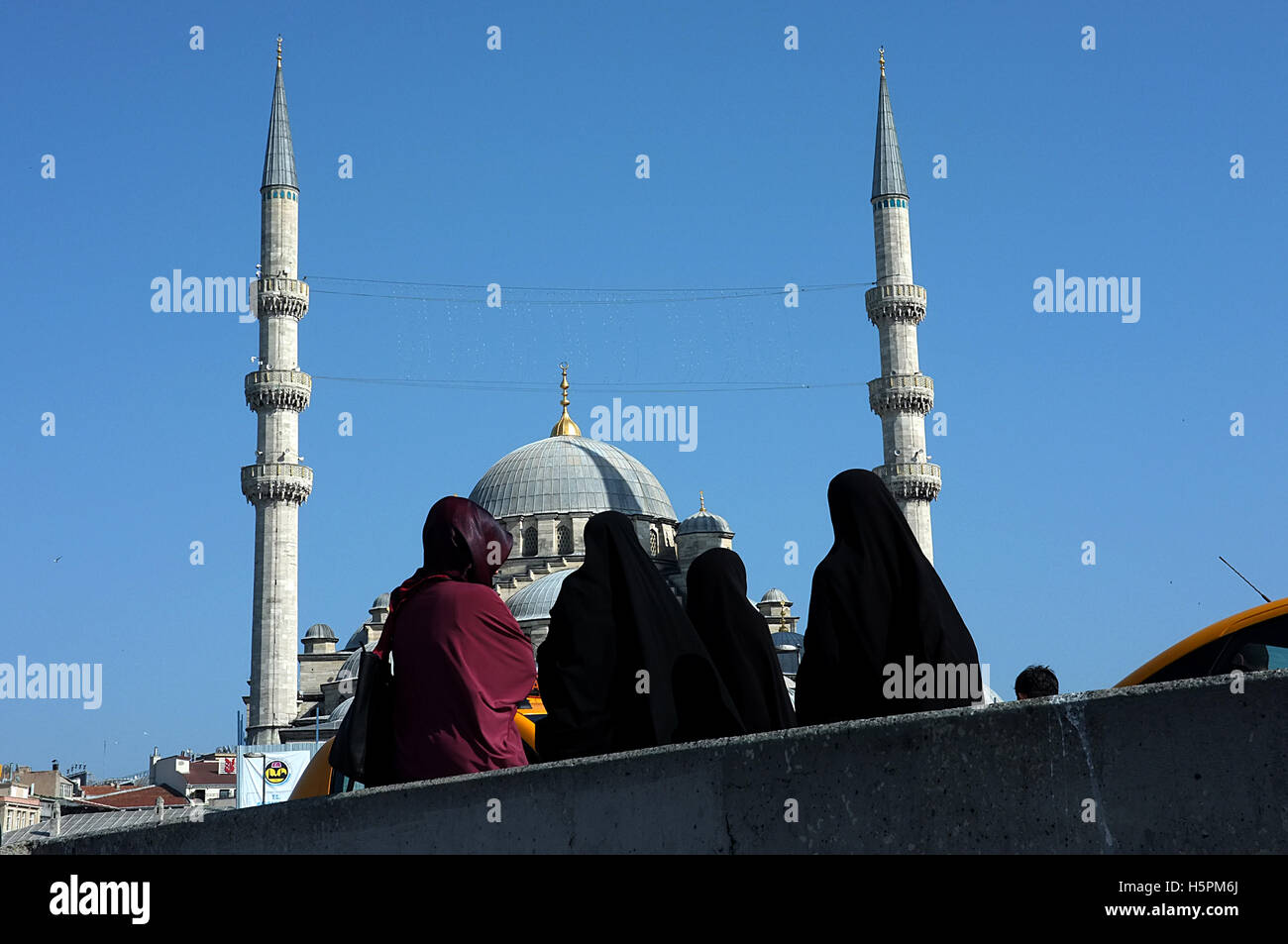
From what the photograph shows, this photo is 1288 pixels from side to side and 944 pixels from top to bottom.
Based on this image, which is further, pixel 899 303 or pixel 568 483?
pixel 568 483

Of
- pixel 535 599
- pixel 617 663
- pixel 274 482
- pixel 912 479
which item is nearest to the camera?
pixel 617 663

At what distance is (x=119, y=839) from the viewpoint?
386 cm

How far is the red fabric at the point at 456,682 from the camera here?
4605mm

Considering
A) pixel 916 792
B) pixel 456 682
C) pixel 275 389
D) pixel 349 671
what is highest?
pixel 275 389

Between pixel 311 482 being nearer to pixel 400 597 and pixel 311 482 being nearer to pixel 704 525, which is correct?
pixel 704 525

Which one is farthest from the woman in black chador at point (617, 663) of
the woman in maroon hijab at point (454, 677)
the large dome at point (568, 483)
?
the large dome at point (568, 483)

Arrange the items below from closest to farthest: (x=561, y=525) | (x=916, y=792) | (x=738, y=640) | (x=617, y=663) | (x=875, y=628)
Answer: (x=916, y=792), (x=875, y=628), (x=617, y=663), (x=738, y=640), (x=561, y=525)

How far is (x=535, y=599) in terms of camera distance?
38.7 meters

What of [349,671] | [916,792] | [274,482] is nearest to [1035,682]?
[916,792]

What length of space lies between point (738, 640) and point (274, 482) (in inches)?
1124

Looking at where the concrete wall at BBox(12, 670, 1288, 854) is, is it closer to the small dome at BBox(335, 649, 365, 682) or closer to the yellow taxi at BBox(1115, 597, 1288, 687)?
the yellow taxi at BBox(1115, 597, 1288, 687)

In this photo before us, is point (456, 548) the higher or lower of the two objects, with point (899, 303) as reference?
lower

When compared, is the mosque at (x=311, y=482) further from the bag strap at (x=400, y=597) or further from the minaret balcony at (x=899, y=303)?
the bag strap at (x=400, y=597)
